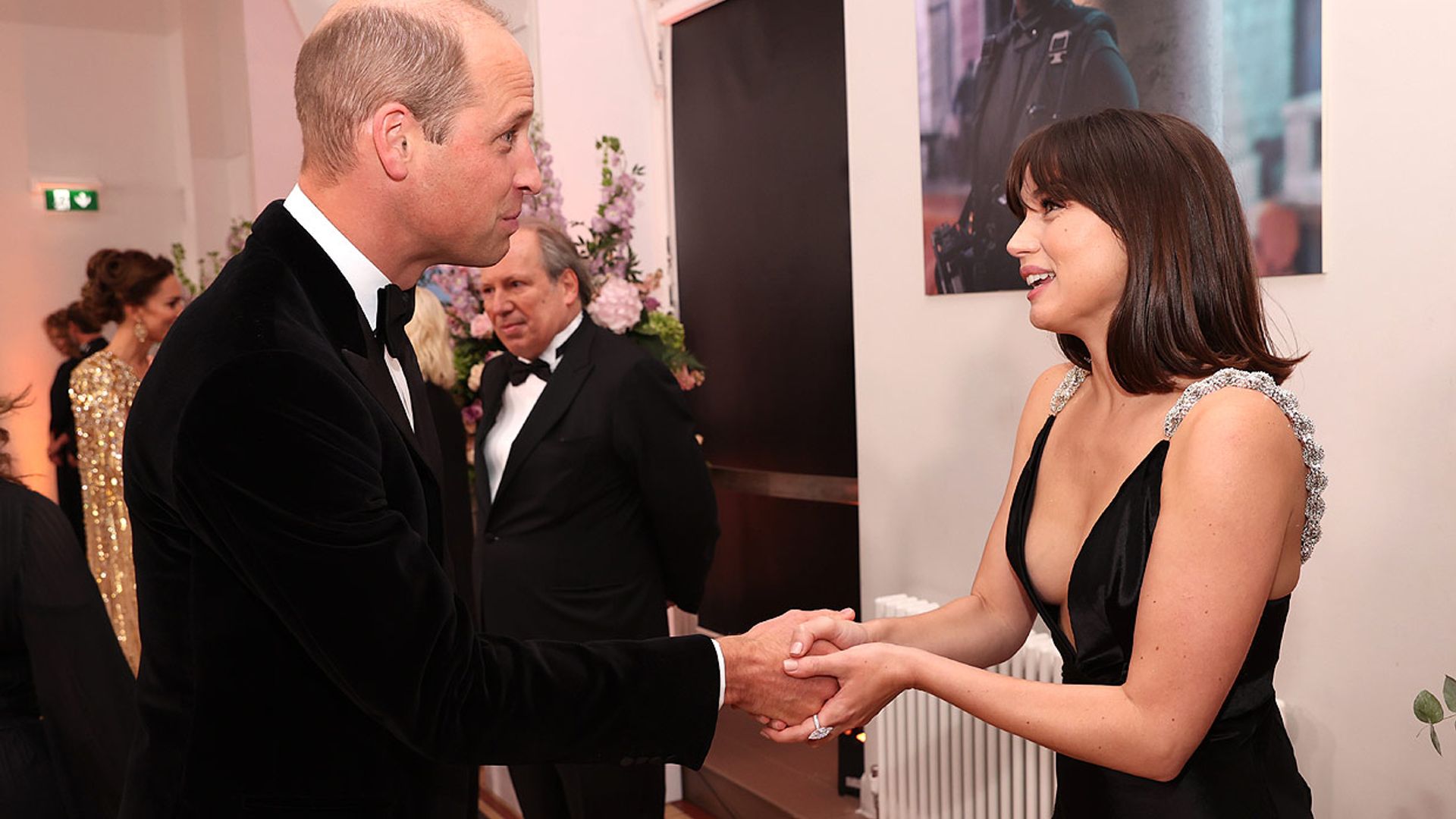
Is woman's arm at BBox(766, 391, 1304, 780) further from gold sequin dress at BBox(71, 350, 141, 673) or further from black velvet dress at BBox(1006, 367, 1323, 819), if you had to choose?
gold sequin dress at BBox(71, 350, 141, 673)

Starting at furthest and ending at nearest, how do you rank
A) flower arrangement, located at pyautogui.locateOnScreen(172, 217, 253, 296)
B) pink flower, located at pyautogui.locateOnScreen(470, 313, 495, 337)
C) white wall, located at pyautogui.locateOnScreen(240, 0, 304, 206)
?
flower arrangement, located at pyautogui.locateOnScreen(172, 217, 253, 296)
white wall, located at pyautogui.locateOnScreen(240, 0, 304, 206)
pink flower, located at pyautogui.locateOnScreen(470, 313, 495, 337)

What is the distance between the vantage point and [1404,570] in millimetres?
2258

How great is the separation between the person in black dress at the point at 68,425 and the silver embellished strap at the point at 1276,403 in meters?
5.31

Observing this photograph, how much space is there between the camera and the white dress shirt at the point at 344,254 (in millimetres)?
1562

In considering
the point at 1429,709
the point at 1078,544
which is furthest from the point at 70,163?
the point at 1429,709

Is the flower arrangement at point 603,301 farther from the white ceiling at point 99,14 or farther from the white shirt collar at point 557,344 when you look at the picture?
the white ceiling at point 99,14

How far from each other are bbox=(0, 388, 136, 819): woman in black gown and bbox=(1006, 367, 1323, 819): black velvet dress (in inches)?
61.6

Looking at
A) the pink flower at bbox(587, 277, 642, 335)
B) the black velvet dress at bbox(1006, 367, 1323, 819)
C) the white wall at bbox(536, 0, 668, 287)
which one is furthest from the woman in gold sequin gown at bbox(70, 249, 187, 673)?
the black velvet dress at bbox(1006, 367, 1323, 819)

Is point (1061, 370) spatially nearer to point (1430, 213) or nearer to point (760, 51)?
point (1430, 213)

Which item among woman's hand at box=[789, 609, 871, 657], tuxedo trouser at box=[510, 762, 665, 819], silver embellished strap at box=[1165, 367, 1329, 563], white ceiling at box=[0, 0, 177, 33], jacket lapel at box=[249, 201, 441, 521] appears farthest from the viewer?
white ceiling at box=[0, 0, 177, 33]

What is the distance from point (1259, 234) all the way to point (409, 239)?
1.74 meters

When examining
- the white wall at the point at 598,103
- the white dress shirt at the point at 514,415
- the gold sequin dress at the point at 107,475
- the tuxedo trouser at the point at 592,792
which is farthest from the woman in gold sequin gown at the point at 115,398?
the tuxedo trouser at the point at 592,792

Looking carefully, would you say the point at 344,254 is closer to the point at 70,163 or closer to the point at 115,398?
the point at 115,398

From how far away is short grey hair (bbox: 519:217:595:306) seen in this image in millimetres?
3352
